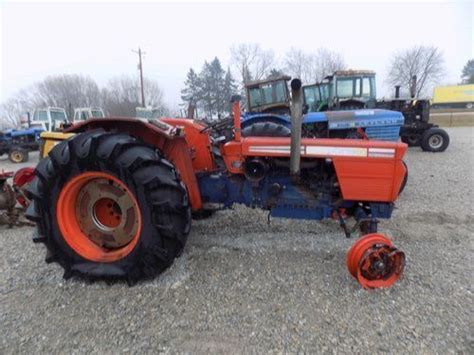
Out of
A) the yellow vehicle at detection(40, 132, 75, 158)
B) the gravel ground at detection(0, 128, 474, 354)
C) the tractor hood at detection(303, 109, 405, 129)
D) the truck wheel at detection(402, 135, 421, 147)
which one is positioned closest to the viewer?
the gravel ground at detection(0, 128, 474, 354)

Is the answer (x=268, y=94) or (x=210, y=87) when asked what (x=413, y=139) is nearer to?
(x=268, y=94)

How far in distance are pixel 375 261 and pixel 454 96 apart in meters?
43.7

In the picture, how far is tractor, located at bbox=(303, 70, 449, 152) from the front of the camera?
10.3m

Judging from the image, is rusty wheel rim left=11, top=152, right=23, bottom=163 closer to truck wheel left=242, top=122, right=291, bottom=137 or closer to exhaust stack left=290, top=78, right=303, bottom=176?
truck wheel left=242, top=122, right=291, bottom=137

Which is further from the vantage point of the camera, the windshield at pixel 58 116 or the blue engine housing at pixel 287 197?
the windshield at pixel 58 116

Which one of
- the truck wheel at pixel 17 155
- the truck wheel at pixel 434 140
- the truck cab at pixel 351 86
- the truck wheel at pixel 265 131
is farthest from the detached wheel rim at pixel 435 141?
the truck wheel at pixel 17 155

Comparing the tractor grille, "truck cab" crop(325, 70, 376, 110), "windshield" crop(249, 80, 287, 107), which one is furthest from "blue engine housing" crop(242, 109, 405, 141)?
"truck cab" crop(325, 70, 376, 110)

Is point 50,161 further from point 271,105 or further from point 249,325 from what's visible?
point 271,105

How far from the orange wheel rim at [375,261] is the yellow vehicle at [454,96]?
42992 mm

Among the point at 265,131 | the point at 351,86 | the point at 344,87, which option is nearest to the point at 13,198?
the point at 265,131

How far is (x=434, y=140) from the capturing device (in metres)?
10.3

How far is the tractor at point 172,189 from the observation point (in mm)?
2322

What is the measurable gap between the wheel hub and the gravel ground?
0.38 m

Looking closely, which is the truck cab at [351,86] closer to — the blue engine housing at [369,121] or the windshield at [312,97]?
the windshield at [312,97]
